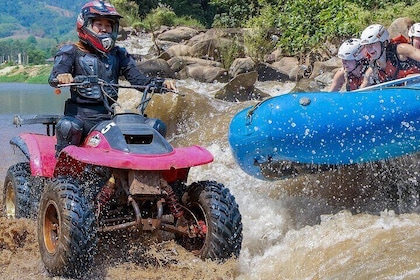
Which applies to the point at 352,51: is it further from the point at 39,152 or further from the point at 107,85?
the point at 39,152

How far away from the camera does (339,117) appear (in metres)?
5.62

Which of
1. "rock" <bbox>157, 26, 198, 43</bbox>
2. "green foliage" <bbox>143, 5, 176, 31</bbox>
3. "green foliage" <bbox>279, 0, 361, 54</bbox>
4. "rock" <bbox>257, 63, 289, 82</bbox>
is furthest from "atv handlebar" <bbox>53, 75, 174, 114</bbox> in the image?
"green foliage" <bbox>143, 5, 176, 31</bbox>

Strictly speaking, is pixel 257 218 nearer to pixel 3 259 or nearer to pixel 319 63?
pixel 3 259

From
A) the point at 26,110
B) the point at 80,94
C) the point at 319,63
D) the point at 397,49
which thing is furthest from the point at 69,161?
the point at 26,110

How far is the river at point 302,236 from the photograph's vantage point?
451cm

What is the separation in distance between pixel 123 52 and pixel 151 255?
1755mm

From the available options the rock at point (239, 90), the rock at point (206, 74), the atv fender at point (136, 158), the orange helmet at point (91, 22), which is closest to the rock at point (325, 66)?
the rock at point (239, 90)

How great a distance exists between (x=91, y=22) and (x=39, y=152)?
1080 millimetres

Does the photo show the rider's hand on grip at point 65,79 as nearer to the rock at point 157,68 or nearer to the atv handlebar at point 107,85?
the atv handlebar at point 107,85

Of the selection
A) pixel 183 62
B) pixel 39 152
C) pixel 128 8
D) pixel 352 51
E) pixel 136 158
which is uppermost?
pixel 136 158

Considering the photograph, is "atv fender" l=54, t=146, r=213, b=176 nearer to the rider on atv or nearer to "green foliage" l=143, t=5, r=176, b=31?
the rider on atv

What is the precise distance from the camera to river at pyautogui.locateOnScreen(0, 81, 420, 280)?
14.8ft

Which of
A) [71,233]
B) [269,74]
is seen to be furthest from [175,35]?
[71,233]

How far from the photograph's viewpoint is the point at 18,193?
5.62 metres
